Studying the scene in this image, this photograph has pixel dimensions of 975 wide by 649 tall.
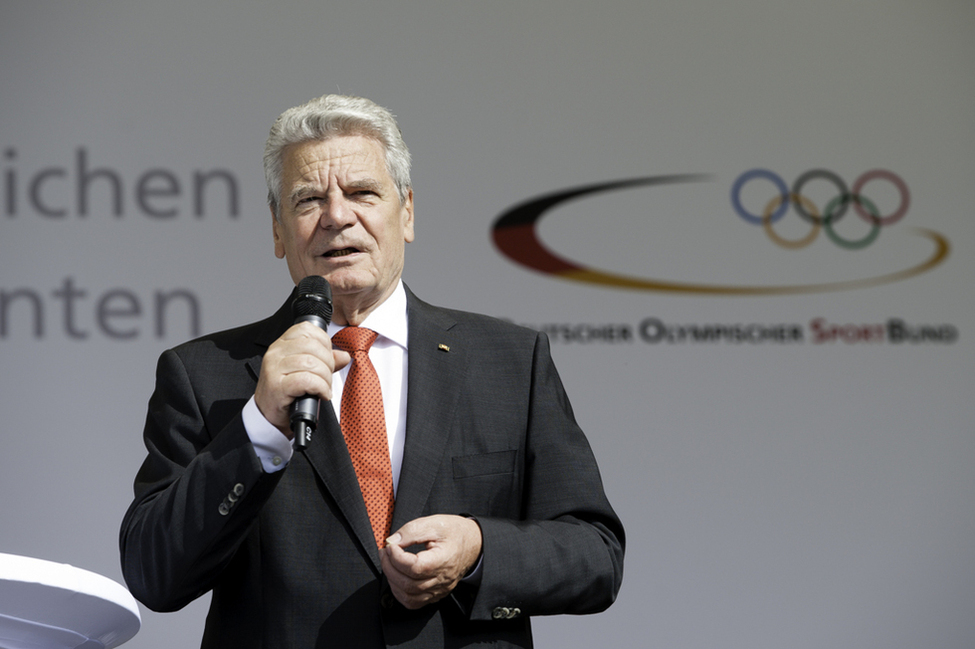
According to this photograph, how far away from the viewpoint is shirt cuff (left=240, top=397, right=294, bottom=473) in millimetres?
1459

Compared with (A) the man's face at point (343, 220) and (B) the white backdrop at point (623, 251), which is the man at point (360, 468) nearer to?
(A) the man's face at point (343, 220)

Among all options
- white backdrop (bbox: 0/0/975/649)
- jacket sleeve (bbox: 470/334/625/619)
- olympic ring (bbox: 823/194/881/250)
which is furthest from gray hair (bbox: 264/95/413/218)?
olympic ring (bbox: 823/194/881/250)

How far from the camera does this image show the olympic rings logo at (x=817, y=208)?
14.6ft

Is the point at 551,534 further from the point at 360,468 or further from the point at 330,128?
the point at 330,128

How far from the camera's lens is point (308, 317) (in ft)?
4.89

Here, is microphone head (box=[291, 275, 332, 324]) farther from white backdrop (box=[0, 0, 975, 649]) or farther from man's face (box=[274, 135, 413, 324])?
white backdrop (box=[0, 0, 975, 649])

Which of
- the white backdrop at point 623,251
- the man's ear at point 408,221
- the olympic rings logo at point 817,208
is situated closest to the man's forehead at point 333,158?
the man's ear at point 408,221

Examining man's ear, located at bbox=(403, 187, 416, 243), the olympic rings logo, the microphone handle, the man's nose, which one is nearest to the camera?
the microphone handle

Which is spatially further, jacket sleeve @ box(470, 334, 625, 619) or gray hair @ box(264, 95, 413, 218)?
gray hair @ box(264, 95, 413, 218)

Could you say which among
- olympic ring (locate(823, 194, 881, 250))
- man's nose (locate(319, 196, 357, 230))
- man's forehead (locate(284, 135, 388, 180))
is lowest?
man's nose (locate(319, 196, 357, 230))

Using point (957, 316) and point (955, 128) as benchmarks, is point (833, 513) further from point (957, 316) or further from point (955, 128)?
point (955, 128)

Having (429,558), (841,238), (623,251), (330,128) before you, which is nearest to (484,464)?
(429,558)

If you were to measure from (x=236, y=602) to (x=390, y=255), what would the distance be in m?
0.67

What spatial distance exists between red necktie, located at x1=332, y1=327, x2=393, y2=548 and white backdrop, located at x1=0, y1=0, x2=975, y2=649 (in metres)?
2.48
